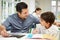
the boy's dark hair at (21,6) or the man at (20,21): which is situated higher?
the boy's dark hair at (21,6)

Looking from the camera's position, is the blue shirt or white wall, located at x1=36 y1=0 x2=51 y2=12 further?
white wall, located at x1=36 y1=0 x2=51 y2=12

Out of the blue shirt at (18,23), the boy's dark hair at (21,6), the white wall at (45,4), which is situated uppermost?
the boy's dark hair at (21,6)

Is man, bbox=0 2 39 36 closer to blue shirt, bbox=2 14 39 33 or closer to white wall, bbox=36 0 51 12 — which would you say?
blue shirt, bbox=2 14 39 33

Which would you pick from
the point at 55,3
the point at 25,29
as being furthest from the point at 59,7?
the point at 25,29

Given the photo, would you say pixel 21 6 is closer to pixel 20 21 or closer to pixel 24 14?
pixel 24 14

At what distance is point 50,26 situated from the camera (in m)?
1.96

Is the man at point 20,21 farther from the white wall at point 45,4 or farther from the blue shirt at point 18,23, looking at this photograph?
the white wall at point 45,4

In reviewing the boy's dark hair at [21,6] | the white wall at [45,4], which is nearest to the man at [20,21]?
the boy's dark hair at [21,6]

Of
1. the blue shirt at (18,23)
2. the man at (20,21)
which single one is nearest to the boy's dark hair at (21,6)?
the man at (20,21)

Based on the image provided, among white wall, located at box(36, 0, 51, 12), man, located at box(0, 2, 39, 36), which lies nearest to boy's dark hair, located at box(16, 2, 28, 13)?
man, located at box(0, 2, 39, 36)

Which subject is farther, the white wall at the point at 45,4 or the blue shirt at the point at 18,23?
the white wall at the point at 45,4

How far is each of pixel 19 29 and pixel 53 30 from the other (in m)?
0.76

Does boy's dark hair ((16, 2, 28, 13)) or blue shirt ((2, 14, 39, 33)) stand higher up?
boy's dark hair ((16, 2, 28, 13))

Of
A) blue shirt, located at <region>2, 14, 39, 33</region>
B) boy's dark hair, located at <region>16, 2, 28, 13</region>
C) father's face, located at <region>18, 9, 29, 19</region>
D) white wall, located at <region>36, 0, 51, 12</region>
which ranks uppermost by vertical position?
boy's dark hair, located at <region>16, 2, 28, 13</region>
